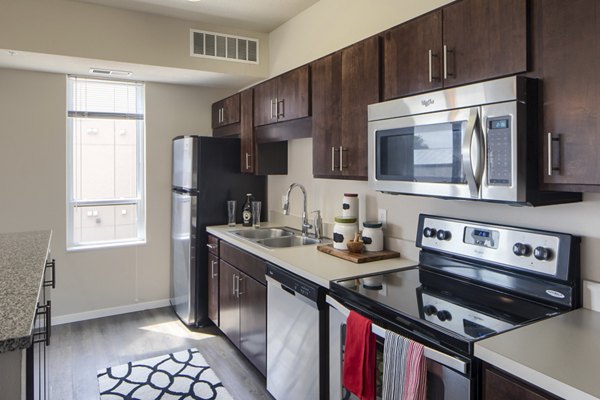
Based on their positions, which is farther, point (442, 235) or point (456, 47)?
point (442, 235)

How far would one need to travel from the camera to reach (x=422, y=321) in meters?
1.38

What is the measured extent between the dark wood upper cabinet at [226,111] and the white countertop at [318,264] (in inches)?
58.0

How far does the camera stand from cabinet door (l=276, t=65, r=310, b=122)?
105 inches

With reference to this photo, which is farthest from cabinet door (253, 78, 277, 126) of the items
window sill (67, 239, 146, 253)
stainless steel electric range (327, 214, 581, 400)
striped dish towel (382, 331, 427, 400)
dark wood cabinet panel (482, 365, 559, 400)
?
dark wood cabinet panel (482, 365, 559, 400)

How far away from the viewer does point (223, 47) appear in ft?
11.6

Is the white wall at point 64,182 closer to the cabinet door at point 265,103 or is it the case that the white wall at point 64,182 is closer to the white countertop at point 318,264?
the cabinet door at point 265,103

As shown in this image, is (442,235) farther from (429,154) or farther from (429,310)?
(429,310)

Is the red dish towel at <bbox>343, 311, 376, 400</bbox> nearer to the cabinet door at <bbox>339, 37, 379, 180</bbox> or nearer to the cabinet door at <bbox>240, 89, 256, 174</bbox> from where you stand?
the cabinet door at <bbox>339, 37, 379, 180</bbox>

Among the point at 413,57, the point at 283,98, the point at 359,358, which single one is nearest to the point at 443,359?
the point at 359,358

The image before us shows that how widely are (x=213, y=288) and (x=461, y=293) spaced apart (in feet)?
7.35

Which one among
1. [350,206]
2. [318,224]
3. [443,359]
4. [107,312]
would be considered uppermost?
[350,206]

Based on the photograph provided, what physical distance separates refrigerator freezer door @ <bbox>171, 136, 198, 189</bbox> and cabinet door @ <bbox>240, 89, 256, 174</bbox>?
0.40 metres

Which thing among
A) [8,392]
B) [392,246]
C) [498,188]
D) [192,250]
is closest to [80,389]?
[192,250]

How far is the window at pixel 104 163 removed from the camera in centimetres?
377
